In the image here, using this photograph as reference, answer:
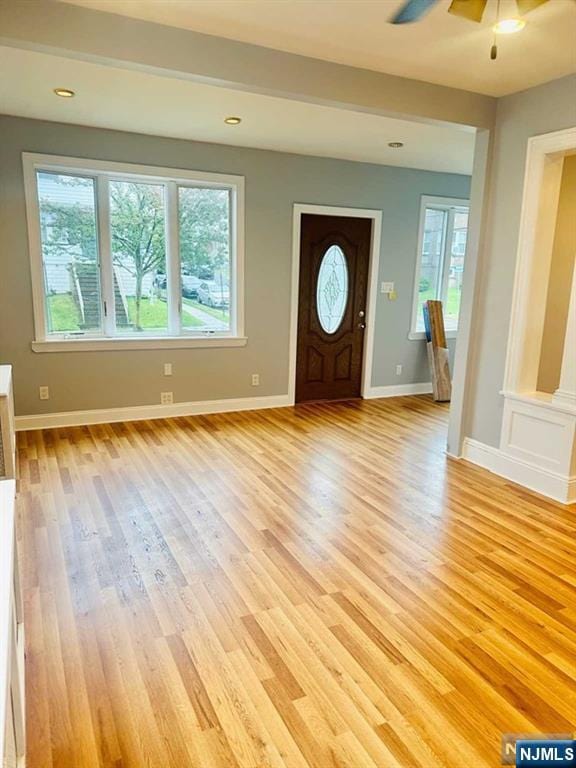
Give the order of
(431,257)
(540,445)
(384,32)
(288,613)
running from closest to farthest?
(288,613) → (384,32) → (540,445) → (431,257)

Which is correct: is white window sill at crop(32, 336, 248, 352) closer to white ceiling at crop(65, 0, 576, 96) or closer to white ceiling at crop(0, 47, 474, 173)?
white ceiling at crop(0, 47, 474, 173)

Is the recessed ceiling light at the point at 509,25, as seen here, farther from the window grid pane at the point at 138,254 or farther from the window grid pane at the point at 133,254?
the window grid pane at the point at 138,254

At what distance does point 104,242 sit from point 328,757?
4.31m

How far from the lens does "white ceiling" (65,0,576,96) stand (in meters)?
2.29

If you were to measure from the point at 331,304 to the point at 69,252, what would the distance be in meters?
2.77

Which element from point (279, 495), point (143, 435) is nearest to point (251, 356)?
point (143, 435)

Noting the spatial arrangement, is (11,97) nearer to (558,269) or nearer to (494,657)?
(558,269)

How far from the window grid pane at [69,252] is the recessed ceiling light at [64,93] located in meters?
1.00

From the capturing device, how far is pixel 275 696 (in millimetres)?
1708

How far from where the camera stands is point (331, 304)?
5688 mm

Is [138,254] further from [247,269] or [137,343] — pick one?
[247,269]

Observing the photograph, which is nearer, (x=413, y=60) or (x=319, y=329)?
(x=413, y=60)

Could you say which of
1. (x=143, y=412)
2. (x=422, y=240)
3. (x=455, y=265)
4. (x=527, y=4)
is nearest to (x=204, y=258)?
(x=143, y=412)

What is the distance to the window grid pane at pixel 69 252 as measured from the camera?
14.4ft
